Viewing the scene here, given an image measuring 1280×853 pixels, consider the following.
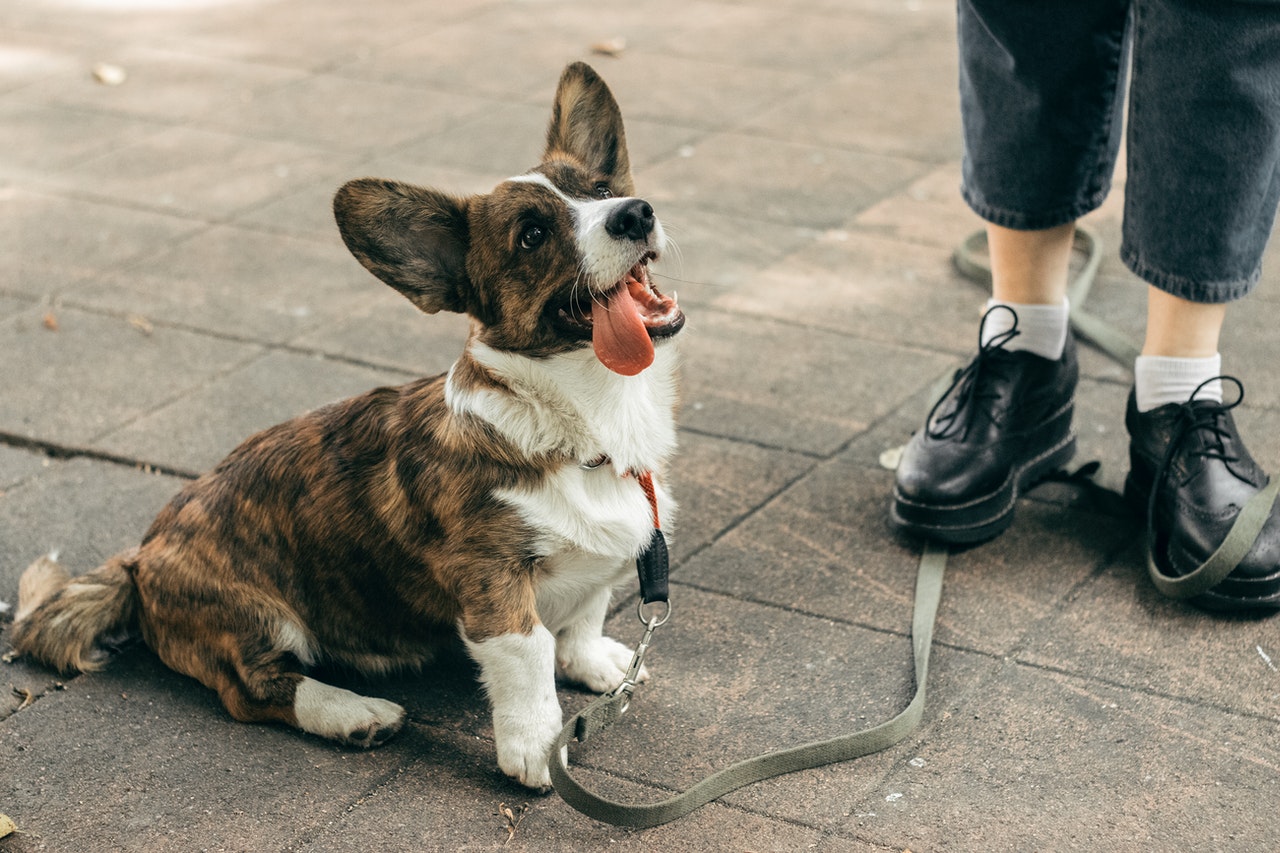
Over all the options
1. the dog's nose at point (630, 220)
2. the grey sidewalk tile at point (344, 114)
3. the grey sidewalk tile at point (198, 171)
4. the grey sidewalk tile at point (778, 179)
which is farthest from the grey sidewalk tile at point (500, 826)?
the grey sidewalk tile at point (344, 114)

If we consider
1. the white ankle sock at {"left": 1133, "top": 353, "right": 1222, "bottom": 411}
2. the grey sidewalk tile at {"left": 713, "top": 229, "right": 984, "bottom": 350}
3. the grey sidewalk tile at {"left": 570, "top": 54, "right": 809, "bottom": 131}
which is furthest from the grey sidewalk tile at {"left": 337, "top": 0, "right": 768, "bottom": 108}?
the white ankle sock at {"left": 1133, "top": 353, "right": 1222, "bottom": 411}

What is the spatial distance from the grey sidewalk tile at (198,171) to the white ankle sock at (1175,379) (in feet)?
13.2

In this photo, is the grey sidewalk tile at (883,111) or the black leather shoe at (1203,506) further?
the grey sidewalk tile at (883,111)

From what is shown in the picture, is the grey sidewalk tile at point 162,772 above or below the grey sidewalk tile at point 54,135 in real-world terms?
above

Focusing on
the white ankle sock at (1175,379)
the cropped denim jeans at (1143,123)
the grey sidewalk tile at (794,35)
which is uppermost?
the cropped denim jeans at (1143,123)

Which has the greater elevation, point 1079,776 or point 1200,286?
point 1200,286

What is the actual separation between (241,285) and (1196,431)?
3.53m

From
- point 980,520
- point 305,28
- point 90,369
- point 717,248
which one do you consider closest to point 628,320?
point 980,520

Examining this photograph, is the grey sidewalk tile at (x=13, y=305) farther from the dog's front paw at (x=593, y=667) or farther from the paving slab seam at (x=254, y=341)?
the dog's front paw at (x=593, y=667)

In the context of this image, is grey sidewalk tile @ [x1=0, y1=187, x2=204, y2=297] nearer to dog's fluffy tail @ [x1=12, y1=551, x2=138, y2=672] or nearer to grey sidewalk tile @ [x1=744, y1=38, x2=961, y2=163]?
dog's fluffy tail @ [x1=12, y1=551, x2=138, y2=672]

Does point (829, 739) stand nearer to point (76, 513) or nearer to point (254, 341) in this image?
point (76, 513)

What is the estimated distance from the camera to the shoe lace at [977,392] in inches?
144

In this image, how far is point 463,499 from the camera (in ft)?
9.20

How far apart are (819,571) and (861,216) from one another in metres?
2.70
